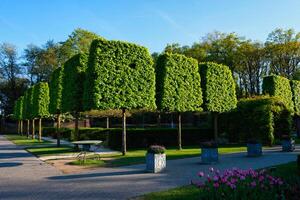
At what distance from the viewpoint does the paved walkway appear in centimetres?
994

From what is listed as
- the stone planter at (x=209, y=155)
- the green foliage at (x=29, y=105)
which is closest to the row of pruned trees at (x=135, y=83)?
the stone planter at (x=209, y=155)

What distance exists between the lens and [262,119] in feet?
87.2

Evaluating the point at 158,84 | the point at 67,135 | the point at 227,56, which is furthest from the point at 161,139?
the point at 227,56

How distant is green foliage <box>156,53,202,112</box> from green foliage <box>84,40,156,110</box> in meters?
2.09

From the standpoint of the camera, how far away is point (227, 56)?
6159 cm

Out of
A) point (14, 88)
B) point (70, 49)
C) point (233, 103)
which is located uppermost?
point (70, 49)

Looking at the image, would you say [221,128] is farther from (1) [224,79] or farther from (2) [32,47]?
(2) [32,47]

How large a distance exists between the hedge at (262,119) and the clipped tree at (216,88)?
130 centimetres

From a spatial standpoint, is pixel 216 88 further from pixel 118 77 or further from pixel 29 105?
pixel 29 105

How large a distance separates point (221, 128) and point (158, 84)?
8.95m

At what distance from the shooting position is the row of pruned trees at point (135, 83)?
20094mm

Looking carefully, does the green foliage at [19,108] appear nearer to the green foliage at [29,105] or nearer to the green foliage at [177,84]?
the green foliage at [29,105]

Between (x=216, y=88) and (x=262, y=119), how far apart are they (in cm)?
367

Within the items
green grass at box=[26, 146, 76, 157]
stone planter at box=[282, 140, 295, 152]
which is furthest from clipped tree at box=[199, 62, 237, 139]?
green grass at box=[26, 146, 76, 157]
